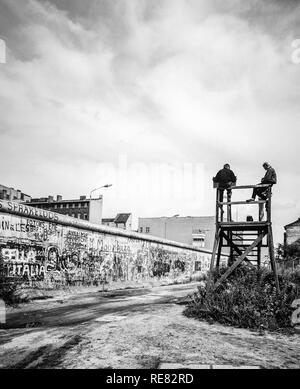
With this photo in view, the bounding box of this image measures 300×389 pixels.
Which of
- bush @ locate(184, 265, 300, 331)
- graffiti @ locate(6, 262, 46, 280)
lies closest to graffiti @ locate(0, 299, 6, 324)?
graffiti @ locate(6, 262, 46, 280)

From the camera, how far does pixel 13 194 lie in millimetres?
59906

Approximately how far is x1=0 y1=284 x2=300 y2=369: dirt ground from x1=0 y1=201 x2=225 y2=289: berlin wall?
336cm

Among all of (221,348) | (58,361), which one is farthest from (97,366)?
(221,348)

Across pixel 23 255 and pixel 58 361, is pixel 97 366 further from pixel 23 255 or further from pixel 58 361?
pixel 23 255

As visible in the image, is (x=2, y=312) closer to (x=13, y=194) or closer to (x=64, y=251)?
(x=64, y=251)

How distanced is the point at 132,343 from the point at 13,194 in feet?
198

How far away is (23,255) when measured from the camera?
35.1ft

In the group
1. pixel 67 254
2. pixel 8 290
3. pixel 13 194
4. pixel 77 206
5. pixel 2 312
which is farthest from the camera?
pixel 77 206

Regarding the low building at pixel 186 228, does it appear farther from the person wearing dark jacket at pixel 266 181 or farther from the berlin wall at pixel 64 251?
the person wearing dark jacket at pixel 266 181

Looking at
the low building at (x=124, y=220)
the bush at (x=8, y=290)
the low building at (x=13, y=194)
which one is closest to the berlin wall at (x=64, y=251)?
the bush at (x=8, y=290)

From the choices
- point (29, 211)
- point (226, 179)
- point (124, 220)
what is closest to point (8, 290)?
point (29, 211)

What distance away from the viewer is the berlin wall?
10320 mm

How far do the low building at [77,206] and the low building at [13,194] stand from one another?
5.20 feet

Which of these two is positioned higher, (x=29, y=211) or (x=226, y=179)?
(x=226, y=179)
